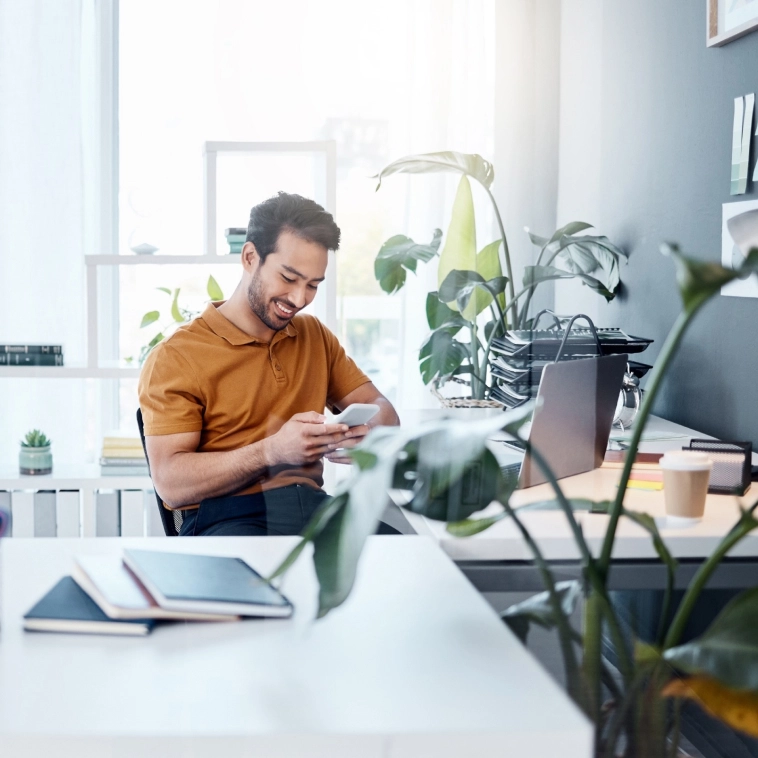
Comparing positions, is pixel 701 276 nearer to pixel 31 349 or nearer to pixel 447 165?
pixel 447 165

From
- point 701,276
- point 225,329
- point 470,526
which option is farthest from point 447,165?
point 701,276

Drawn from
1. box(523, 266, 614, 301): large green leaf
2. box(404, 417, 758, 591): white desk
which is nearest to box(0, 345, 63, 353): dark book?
box(523, 266, 614, 301): large green leaf

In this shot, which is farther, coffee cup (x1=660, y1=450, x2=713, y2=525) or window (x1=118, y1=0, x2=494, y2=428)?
window (x1=118, y1=0, x2=494, y2=428)

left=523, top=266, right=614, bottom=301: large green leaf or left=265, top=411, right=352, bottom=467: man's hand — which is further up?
left=523, top=266, right=614, bottom=301: large green leaf

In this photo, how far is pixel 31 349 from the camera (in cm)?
273

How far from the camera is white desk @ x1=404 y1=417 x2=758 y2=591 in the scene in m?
0.89

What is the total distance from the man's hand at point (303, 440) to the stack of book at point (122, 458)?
1.13m

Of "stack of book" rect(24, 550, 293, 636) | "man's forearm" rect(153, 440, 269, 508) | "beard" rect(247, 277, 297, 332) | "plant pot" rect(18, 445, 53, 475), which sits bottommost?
"plant pot" rect(18, 445, 53, 475)

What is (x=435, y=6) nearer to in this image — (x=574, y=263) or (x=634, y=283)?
(x=574, y=263)

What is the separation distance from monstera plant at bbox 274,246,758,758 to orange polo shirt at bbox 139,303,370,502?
922mm

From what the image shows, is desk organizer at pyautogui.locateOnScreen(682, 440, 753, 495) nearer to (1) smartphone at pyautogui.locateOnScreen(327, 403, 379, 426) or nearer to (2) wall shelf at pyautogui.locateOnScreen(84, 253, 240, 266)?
(1) smartphone at pyautogui.locateOnScreen(327, 403, 379, 426)

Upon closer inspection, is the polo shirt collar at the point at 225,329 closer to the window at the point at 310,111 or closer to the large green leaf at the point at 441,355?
the large green leaf at the point at 441,355

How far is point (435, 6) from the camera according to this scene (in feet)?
10.3

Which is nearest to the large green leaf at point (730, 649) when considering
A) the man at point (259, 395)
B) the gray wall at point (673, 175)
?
the gray wall at point (673, 175)
